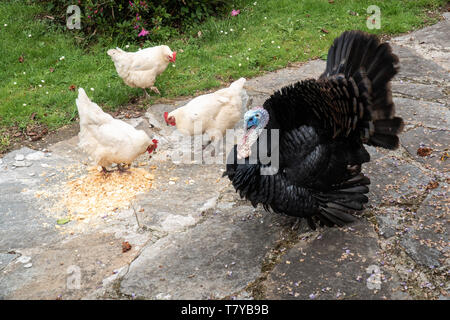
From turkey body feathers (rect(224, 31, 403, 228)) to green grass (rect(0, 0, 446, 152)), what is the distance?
106 inches

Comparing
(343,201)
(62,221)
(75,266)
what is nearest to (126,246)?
(75,266)

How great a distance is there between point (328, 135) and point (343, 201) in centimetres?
49

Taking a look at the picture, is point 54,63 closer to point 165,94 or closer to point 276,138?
point 165,94

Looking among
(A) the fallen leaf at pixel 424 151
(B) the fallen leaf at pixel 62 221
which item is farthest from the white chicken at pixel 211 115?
(A) the fallen leaf at pixel 424 151

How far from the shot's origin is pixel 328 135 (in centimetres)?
337

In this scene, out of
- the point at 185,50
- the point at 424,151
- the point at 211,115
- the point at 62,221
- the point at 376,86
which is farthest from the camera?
the point at 185,50

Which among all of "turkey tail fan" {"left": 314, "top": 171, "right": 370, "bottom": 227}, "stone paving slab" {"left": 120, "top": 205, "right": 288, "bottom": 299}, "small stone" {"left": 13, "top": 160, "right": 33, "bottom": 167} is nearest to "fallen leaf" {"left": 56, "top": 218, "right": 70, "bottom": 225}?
"stone paving slab" {"left": 120, "top": 205, "right": 288, "bottom": 299}

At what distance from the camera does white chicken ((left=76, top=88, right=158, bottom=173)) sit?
421cm

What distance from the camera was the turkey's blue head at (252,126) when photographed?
339 cm

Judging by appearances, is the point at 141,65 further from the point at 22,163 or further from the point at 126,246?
the point at 126,246

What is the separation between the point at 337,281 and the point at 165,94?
358cm

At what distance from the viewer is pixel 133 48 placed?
22.2ft

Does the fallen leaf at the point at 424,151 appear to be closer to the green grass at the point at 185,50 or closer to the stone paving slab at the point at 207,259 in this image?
the stone paving slab at the point at 207,259

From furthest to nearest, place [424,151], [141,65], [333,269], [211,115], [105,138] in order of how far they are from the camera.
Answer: [141,65], [211,115], [424,151], [105,138], [333,269]
